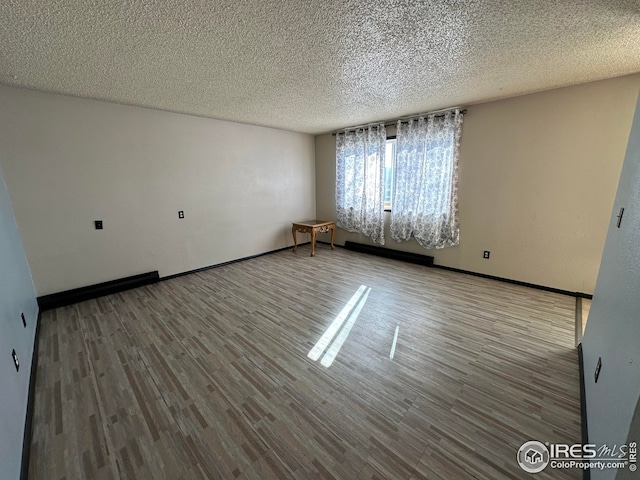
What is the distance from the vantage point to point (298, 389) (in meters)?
1.69

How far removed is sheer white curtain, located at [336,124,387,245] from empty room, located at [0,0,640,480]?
6 centimetres

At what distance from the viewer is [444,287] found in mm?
3271

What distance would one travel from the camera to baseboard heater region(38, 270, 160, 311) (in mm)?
2775

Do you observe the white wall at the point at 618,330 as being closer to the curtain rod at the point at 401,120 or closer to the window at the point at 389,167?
the curtain rod at the point at 401,120

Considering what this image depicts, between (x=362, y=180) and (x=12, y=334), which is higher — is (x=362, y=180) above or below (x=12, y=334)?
above

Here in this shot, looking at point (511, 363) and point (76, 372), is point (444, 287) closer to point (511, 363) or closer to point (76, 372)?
point (511, 363)

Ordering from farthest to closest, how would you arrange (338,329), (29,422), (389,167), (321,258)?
(321,258)
(389,167)
(338,329)
(29,422)

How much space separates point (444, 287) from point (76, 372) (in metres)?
3.74

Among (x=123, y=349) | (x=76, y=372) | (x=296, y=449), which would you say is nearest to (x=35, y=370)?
(x=76, y=372)

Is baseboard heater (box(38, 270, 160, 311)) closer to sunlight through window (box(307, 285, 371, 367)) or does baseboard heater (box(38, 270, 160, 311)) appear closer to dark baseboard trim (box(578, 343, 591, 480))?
sunlight through window (box(307, 285, 371, 367))
